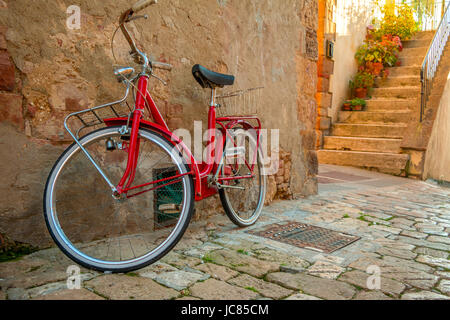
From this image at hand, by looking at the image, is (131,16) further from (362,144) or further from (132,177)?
(362,144)

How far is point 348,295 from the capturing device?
173 centimetres

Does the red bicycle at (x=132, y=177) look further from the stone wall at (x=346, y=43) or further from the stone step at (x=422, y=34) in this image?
the stone step at (x=422, y=34)

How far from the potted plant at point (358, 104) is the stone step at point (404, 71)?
1345 mm

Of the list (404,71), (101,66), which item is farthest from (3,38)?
(404,71)

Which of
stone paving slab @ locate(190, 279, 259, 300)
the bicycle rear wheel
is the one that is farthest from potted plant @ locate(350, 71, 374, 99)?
stone paving slab @ locate(190, 279, 259, 300)

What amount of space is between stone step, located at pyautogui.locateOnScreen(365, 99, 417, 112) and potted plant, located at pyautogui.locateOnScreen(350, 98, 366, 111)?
134mm

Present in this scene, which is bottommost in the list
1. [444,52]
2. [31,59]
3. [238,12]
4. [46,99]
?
[46,99]

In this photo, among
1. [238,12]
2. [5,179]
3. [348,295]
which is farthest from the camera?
[238,12]

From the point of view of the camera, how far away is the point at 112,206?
7.80 feet

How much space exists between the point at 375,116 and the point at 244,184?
18.4 ft

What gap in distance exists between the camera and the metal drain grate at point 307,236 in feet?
8.22

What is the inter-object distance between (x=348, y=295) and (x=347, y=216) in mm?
1806

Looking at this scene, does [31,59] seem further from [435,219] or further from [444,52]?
[444,52]

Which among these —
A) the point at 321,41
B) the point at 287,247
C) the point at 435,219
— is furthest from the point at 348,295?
the point at 321,41
